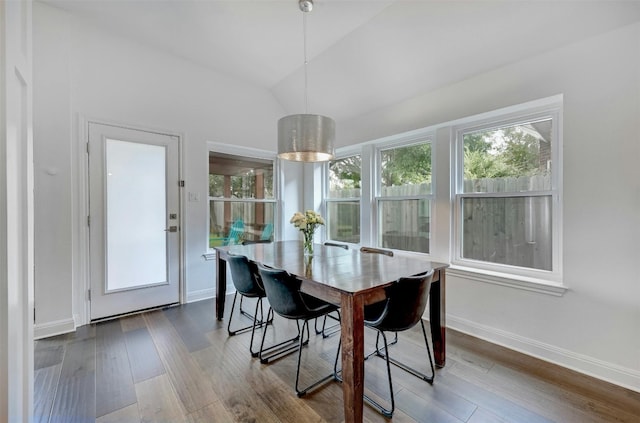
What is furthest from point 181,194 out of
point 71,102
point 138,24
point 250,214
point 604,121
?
point 604,121

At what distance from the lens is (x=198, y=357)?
2.25 meters

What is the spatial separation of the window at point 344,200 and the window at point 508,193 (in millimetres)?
1485

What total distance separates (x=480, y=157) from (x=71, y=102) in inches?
162

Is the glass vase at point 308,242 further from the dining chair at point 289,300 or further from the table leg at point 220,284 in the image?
the table leg at point 220,284

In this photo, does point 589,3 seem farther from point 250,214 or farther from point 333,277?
point 250,214

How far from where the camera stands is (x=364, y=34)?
9.09 feet

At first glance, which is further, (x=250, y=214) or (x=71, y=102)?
(x=250, y=214)

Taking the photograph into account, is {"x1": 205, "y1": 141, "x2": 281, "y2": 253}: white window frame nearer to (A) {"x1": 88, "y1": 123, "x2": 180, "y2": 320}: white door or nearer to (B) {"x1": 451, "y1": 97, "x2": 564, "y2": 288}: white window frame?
(A) {"x1": 88, "y1": 123, "x2": 180, "y2": 320}: white door

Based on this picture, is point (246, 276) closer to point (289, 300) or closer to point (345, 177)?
point (289, 300)

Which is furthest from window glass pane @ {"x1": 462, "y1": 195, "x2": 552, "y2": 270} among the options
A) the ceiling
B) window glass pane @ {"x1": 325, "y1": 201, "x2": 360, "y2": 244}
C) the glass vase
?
the glass vase

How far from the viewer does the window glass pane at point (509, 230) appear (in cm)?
241

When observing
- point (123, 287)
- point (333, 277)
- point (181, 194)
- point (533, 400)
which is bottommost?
point (533, 400)

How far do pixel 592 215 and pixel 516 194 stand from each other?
564 millimetres

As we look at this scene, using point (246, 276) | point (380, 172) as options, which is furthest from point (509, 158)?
point (246, 276)
